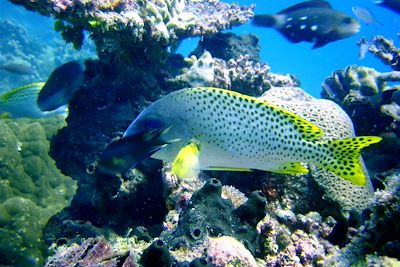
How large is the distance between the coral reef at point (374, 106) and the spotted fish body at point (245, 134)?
2802 millimetres

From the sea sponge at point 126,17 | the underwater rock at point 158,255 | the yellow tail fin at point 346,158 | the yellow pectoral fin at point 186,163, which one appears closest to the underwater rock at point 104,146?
the sea sponge at point 126,17

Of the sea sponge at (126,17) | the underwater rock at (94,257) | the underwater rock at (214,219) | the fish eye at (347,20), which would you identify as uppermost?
the sea sponge at (126,17)

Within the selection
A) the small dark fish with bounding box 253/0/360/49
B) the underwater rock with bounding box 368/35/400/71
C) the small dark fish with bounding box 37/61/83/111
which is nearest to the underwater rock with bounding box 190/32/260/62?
the small dark fish with bounding box 253/0/360/49

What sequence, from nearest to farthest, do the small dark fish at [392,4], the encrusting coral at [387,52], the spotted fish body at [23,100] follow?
the spotted fish body at [23,100] → the small dark fish at [392,4] → the encrusting coral at [387,52]

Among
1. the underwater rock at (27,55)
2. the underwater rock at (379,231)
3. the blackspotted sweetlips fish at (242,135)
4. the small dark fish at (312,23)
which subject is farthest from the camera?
the underwater rock at (27,55)

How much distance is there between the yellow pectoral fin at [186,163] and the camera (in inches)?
110

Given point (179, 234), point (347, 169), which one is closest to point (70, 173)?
point (179, 234)

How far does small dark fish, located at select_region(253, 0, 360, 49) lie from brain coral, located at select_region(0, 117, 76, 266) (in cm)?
596

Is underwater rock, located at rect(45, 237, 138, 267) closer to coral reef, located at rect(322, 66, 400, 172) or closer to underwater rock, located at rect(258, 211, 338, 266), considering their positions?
underwater rock, located at rect(258, 211, 338, 266)

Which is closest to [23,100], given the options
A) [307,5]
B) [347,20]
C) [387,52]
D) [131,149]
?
[131,149]

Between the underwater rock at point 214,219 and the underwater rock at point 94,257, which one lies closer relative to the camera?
the underwater rock at point 94,257

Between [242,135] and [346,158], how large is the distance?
3.36ft

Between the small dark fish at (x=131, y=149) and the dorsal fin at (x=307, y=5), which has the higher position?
the small dark fish at (x=131, y=149)

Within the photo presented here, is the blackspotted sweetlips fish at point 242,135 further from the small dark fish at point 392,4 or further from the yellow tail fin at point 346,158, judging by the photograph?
the small dark fish at point 392,4
